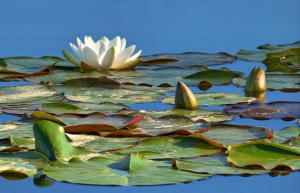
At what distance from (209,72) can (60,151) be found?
1.87 m

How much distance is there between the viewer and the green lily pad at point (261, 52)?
4762mm

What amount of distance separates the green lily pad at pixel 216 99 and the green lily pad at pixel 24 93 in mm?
709

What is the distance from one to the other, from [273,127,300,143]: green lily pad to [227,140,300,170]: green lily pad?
0.27m

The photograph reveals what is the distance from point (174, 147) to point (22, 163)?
617 mm

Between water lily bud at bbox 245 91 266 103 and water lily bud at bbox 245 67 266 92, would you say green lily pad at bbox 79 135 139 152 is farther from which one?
water lily bud at bbox 245 67 266 92

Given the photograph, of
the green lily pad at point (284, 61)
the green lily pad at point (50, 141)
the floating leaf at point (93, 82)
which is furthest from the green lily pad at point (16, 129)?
the green lily pad at point (284, 61)

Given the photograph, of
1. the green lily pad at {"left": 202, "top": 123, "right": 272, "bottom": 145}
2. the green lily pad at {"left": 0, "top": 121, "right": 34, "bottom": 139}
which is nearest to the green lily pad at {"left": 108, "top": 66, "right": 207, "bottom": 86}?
the green lily pad at {"left": 202, "top": 123, "right": 272, "bottom": 145}

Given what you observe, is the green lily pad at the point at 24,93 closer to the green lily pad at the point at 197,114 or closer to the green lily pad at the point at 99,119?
the green lily pad at the point at 99,119

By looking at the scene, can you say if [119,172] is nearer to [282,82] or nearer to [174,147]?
[174,147]

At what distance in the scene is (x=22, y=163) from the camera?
2361 mm

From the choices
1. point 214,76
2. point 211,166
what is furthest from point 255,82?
point 211,166

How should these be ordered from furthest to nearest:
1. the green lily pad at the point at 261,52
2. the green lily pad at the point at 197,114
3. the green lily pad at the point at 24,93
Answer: the green lily pad at the point at 261,52, the green lily pad at the point at 24,93, the green lily pad at the point at 197,114

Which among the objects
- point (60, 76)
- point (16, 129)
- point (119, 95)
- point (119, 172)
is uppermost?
point (60, 76)

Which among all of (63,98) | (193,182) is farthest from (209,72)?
(193,182)
